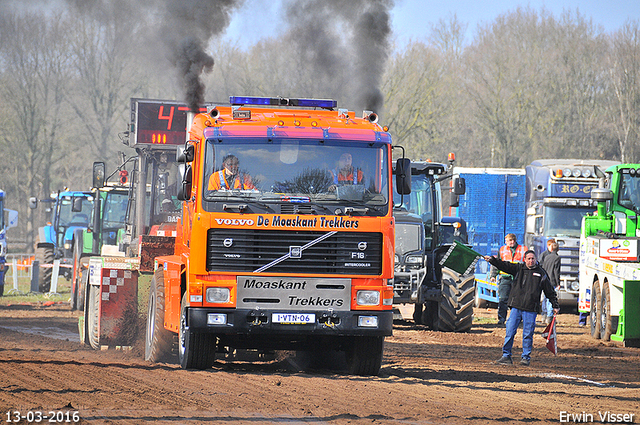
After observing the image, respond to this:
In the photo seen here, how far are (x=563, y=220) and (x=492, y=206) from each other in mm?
4191

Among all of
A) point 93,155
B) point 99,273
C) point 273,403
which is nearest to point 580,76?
point 93,155

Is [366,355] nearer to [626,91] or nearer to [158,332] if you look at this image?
[158,332]

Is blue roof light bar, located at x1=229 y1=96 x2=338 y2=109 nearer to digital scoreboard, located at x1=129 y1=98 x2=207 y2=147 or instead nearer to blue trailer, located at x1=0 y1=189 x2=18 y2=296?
digital scoreboard, located at x1=129 y1=98 x2=207 y2=147

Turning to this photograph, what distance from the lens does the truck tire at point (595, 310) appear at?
1694 cm

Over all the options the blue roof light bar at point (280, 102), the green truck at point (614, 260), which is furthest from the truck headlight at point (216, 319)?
the green truck at point (614, 260)

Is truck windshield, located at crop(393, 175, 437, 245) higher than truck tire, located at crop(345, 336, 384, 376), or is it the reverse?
truck windshield, located at crop(393, 175, 437, 245)

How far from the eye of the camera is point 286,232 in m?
9.60

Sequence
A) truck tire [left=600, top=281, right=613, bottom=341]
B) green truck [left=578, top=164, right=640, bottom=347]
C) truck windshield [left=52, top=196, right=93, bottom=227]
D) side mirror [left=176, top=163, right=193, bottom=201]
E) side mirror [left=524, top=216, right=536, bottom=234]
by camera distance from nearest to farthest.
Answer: side mirror [left=176, top=163, right=193, bottom=201]
green truck [left=578, top=164, right=640, bottom=347]
truck tire [left=600, top=281, right=613, bottom=341]
side mirror [left=524, top=216, right=536, bottom=234]
truck windshield [left=52, top=196, right=93, bottom=227]

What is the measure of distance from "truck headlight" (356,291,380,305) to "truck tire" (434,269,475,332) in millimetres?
7531

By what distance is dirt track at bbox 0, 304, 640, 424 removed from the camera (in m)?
7.68

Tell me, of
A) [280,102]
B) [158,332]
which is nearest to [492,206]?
[280,102]

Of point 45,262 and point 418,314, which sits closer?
point 418,314

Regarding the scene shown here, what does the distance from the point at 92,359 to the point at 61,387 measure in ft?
10.8

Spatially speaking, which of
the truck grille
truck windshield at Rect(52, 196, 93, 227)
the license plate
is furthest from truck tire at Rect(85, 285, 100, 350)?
truck windshield at Rect(52, 196, 93, 227)
